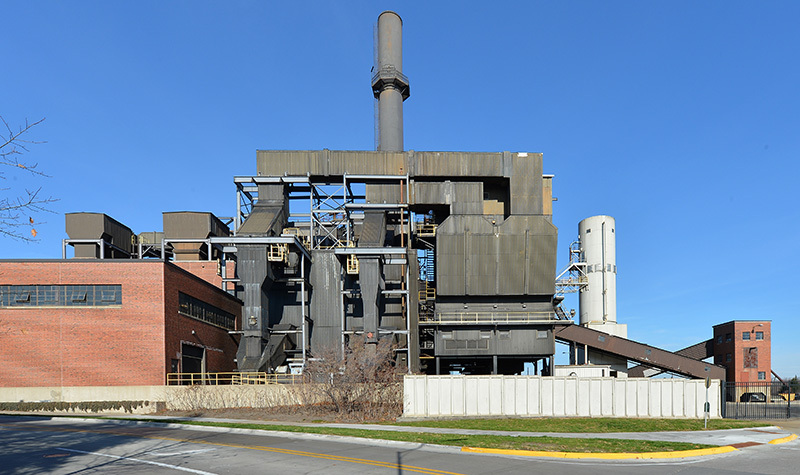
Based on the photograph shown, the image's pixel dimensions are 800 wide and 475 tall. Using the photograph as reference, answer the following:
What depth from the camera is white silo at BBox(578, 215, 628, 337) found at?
5637 cm

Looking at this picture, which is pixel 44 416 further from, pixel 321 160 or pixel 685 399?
pixel 685 399

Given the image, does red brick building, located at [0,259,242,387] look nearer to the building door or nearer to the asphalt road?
the building door

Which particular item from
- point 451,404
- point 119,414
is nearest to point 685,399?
point 451,404

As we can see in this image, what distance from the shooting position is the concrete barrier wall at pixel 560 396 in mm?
25453

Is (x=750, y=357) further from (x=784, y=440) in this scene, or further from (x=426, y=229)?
(x=784, y=440)

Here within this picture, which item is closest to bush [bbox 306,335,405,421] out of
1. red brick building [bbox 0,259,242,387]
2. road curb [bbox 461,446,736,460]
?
road curb [bbox 461,446,736,460]

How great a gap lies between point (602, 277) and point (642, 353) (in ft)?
39.3

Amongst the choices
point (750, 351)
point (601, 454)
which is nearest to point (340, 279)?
point (601, 454)

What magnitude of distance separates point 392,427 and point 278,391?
12.2 meters

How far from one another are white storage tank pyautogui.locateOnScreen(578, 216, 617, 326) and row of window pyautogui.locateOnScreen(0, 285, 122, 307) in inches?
1727

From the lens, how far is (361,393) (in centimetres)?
2658

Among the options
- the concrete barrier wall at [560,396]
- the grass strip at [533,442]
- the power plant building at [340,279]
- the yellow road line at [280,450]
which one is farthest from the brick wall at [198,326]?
the grass strip at [533,442]

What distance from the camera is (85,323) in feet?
101

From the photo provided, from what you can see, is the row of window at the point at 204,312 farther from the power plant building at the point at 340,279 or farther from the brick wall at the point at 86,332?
the brick wall at the point at 86,332
